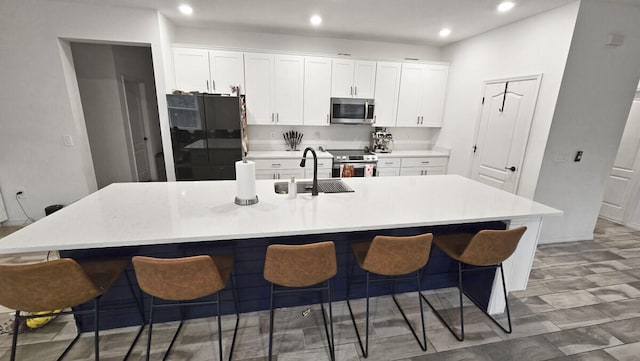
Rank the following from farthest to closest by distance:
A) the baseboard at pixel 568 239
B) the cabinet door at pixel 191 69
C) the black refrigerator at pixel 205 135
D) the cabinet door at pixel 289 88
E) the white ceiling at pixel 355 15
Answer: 1. the cabinet door at pixel 289 88
2. the cabinet door at pixel 191 69
3. the black refrigerator at pixel 205 135
4. the baseboard at pixel 568 239
5. the white ceiling at pixel 355 15

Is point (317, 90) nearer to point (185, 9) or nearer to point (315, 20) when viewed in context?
point (315, 20)

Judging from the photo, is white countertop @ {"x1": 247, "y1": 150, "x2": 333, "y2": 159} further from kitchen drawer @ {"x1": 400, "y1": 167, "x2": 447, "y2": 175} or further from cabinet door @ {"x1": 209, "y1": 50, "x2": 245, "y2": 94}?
kitchen drawer @ {"x1": 400, "y1": 167, "x2": 447, "y2": 175}

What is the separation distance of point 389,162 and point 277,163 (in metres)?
1.82

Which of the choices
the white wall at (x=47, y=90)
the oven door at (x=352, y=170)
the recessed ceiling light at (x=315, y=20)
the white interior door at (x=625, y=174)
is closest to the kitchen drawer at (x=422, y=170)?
the oven door at (x=352, y=170)

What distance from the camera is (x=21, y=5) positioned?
3039mm

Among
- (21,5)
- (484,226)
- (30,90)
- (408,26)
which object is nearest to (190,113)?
(30,90)

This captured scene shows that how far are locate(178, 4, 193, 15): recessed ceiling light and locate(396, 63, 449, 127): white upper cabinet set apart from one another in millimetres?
3124

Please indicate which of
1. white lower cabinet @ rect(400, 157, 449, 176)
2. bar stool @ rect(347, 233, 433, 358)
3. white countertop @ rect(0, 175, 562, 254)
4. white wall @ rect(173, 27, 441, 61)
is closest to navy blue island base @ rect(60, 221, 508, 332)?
white countertop @ rect(0, 175, 562, 254)

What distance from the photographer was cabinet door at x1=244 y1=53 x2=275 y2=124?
395cm

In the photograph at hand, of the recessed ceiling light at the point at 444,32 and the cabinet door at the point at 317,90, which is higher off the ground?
the recessed ceiling light at the point at 444,32

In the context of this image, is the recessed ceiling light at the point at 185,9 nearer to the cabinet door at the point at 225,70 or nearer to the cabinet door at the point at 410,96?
the cabinet door at the point at 225,70

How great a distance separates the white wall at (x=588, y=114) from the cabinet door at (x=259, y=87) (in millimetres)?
3519

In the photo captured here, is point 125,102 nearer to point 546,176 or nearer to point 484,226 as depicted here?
point 484,226

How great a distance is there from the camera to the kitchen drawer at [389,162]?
446 centimetres
